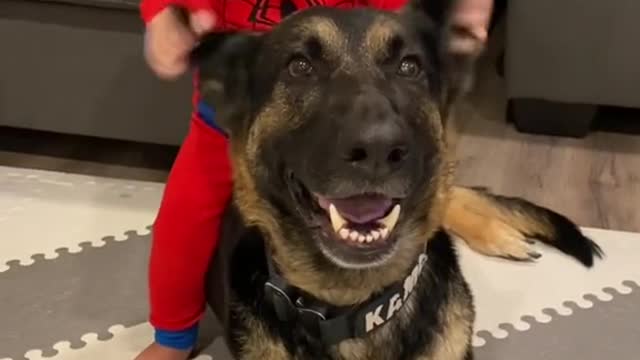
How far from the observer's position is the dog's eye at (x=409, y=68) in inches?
50.0

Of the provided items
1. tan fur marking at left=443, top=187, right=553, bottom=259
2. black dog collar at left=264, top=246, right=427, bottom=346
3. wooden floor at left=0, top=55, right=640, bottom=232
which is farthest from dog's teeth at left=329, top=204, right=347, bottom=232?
wooden floor at left=0, top=55, right=640, bottom=232

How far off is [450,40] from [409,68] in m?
0.08

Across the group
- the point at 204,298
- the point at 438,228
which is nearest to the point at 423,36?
the point at 438,228

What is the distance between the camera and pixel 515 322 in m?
1.75

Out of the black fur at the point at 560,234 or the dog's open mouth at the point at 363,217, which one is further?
the black fur at the point at 560,234

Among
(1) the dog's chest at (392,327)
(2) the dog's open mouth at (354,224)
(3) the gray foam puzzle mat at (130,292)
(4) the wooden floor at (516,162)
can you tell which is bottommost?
(4) the wooden floor at (516,162)

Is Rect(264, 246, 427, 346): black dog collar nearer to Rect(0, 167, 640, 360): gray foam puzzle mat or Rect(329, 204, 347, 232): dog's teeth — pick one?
Rect(329, 204, 347, 232): dog's teeth

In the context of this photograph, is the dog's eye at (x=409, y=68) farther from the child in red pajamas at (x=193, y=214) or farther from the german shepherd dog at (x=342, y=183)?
the child in red pajamas at (x=193, y=214)

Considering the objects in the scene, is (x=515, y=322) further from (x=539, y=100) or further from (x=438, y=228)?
(x=539, y=100)

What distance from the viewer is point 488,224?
6.25ft

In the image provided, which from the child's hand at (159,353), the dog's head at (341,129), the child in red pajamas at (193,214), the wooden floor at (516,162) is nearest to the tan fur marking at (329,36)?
the dog's head at (341,129)

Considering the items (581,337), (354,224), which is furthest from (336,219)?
(581,337)

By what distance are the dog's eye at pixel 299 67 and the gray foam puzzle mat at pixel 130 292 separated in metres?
0.62

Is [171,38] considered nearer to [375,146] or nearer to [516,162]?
[375,146]
